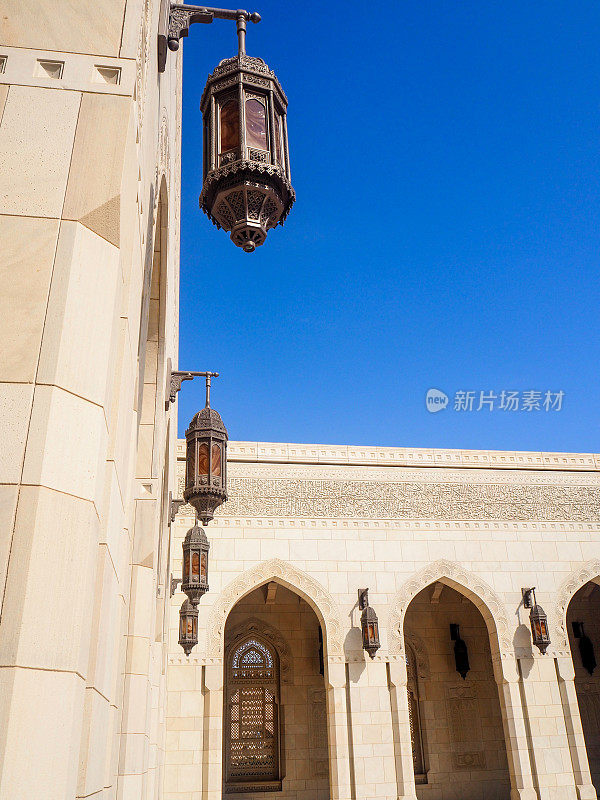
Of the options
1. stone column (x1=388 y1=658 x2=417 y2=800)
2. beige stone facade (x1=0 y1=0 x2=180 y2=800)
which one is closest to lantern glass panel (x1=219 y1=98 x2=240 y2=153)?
beige stone facade (x1=0 y1=0 x2=180 y2=800)

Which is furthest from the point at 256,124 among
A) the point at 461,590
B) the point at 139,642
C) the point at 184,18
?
the point at 461,590

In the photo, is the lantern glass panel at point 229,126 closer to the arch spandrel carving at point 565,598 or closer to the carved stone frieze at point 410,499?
the carved stone frieze at point 410,499

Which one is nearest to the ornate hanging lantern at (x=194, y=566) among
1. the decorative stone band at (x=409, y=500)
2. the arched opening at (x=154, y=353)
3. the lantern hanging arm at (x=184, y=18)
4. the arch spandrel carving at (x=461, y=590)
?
the decorative stone band at (x=409, y=500)

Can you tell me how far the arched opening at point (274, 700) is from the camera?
814 cm

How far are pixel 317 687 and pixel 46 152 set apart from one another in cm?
841

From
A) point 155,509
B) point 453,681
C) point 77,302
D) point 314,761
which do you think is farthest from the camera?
point 453,681

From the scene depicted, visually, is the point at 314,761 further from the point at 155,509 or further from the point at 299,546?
the point at 155,509

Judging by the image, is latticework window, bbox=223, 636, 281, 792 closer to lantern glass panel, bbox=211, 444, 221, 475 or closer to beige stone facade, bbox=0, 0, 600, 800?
beige stone facade, bbox=0, 0, 600, 800

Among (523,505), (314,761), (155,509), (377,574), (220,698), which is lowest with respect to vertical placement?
(314,761)

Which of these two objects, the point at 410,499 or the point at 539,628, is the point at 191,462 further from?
the point at 539,628

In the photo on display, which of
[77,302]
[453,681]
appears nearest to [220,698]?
[453,681]

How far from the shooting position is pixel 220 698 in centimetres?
688

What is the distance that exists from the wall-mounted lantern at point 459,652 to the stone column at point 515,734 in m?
1.33

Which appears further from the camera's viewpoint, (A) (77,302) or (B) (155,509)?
(B) (155,509)
